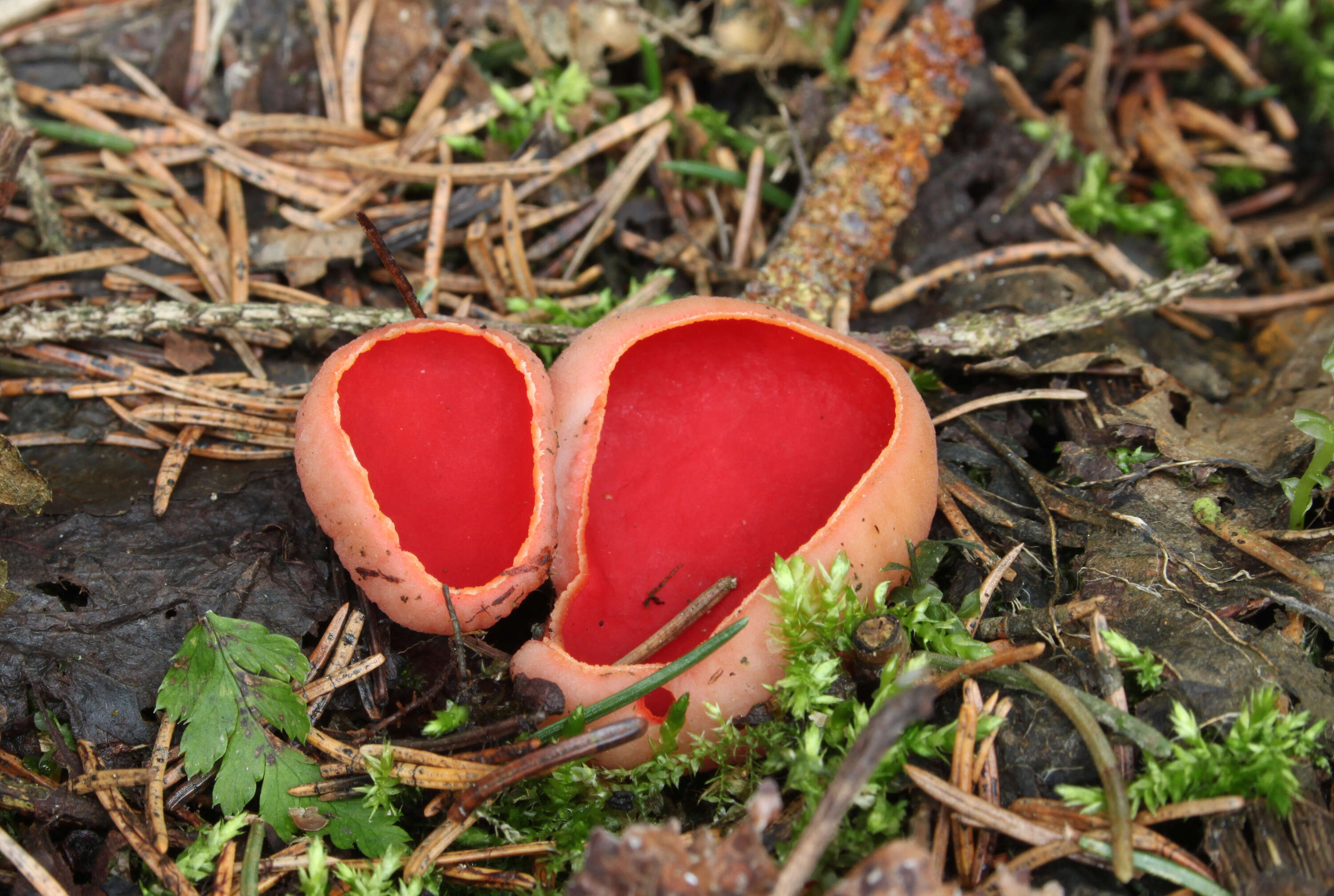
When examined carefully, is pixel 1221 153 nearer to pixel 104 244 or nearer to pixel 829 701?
pixel 829 701

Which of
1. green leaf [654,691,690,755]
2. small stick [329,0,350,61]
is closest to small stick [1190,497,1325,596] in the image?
green leaf [654,691,690,755]

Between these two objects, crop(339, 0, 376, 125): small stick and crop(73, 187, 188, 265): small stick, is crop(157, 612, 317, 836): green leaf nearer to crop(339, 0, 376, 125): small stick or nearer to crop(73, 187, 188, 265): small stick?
crop(73, 187, 188, 265): small stick

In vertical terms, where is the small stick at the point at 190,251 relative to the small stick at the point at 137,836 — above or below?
above

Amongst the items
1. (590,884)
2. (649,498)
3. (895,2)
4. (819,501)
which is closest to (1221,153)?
(895,2)

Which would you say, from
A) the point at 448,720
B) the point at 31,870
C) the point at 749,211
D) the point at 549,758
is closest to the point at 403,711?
the point at 448,720

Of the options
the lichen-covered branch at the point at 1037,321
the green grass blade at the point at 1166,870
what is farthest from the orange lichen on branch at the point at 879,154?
the green grass blade at the point at 1166,870

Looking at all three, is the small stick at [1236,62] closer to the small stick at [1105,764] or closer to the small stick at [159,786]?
the small stick at [1105,764]

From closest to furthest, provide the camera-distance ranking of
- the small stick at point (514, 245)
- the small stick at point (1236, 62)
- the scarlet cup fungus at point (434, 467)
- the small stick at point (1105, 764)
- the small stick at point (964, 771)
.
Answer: the small stick at point (1105, 764)
the small stick at point (964, 771)
the scarlet cup fungus at point (434, 467)
the small stick at point (514, 245)
the small stick at point (1236, 62)
